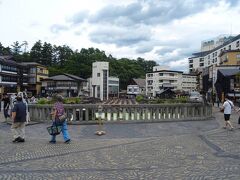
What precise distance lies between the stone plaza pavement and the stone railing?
6.05 feet

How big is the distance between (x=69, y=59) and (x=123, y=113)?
90767mm

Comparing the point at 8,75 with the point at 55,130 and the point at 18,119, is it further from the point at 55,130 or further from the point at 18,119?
the point at 55,130

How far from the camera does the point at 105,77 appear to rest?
206ft

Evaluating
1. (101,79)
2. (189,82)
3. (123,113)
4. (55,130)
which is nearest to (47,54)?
(189,82)

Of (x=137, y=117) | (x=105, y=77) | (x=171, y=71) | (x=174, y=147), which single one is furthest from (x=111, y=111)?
(x=171, y=71)

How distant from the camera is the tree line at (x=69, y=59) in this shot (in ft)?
333

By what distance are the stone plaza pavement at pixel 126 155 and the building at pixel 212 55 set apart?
7828 centimetres

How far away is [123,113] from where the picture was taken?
1809 cm

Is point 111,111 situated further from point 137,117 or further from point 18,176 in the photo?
point 18,176

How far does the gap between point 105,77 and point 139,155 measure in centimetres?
5315

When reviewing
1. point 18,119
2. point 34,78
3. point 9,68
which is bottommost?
point 18,119

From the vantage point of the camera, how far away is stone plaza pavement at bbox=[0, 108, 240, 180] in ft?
24.8

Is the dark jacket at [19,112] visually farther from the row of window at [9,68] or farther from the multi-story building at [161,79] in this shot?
the multi-story building at [161,79]

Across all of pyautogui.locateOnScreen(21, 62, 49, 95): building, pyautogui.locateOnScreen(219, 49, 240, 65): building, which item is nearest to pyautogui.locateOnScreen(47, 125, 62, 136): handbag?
pyautogui.locateOnScreen(219, 49, 240, 65): building
